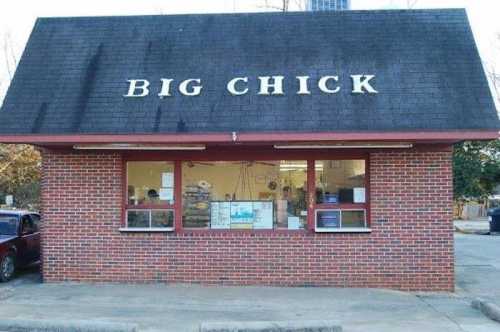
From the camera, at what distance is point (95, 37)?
546 inches

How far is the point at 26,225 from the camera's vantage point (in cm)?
1463

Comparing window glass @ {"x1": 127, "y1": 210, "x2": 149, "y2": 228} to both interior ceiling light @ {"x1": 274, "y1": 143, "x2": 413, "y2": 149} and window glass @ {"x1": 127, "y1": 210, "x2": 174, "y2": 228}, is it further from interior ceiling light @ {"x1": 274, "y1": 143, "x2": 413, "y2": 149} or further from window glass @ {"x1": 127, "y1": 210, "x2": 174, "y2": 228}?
interior ceiling light @ {"x1": 274, "y1": 143, "x2": 413, "y2": 149}

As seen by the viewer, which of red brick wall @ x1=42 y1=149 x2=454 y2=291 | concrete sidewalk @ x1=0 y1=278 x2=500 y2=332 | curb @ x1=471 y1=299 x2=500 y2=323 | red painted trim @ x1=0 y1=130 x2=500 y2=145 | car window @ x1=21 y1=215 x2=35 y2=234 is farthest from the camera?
car window @ x1=21 y1=215 x2=35 y2=234

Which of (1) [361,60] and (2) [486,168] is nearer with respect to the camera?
(1) [361,60]

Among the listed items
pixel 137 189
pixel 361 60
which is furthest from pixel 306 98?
pixel 137 189

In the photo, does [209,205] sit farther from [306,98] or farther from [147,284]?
[306,98]

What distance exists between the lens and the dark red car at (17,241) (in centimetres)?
1332

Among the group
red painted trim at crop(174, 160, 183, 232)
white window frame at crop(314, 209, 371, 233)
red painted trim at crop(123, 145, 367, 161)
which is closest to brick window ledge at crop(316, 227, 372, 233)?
white window frame at crop(314, 209, 371, 233)

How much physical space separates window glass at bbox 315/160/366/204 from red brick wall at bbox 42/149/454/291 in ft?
1.07

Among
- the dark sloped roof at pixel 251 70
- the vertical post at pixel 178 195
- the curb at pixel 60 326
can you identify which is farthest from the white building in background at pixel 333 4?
the curb at pixel 60 326

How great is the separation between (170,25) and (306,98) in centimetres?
400

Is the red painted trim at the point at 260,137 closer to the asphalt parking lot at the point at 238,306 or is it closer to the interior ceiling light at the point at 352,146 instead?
the interior ceiling light at the point at 352,146

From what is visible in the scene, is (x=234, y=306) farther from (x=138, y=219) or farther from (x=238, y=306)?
(x=138, y=219)

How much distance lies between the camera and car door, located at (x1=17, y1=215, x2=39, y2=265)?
14.1m
